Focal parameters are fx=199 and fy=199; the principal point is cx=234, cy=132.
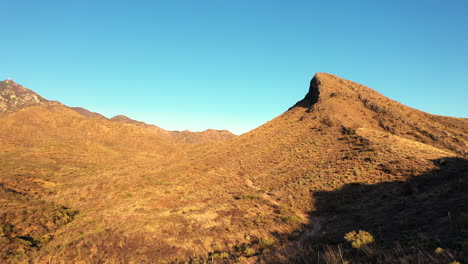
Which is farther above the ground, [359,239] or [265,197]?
[359,239]

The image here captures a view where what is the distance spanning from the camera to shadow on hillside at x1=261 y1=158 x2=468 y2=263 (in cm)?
674

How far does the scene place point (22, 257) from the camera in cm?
1164

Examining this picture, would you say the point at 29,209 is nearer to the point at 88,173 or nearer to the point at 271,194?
the point at 88,173

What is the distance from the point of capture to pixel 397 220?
11.8 meters

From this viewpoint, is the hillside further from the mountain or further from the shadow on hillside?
the mountain

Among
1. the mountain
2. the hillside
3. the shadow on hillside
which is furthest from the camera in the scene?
the mountain

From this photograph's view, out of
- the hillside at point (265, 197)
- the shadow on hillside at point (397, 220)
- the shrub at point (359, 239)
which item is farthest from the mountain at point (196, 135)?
the shrub at point (359, 239)

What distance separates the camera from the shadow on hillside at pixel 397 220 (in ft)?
22.1

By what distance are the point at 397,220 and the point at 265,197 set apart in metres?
13.8

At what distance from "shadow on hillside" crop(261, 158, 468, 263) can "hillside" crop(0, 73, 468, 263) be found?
0.29 ft

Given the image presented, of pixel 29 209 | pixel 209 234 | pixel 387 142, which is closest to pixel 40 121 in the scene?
pixel 29 209

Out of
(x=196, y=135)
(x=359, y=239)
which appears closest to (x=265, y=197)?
(x=359, y=239)

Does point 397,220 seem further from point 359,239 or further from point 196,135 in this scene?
point 196,135

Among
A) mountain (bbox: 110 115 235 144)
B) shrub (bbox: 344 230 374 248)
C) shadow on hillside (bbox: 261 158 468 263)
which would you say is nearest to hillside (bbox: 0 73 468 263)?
shadow on hillside (bbox: 261 158 468 263)
